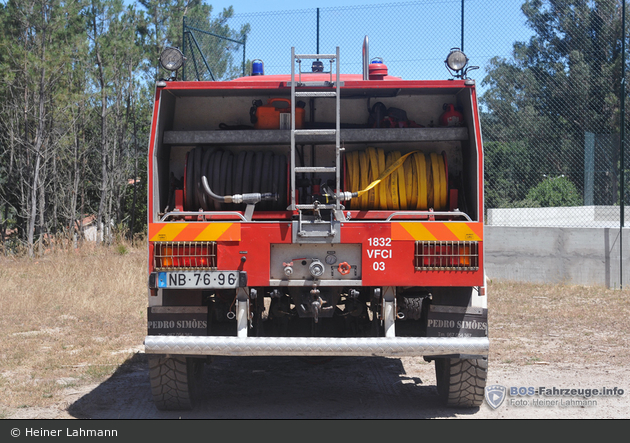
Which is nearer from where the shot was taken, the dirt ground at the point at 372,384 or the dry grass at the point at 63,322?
the dirt ground at the point at 372,384

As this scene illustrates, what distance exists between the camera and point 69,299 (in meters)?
10.2

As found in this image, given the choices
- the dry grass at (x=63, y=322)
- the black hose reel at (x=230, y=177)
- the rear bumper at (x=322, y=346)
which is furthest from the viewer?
the dry grass at (x=63, y=322)

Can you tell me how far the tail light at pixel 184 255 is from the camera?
4840mm

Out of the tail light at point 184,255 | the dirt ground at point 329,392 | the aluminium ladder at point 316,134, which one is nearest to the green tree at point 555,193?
the dirt ground at point 329,392

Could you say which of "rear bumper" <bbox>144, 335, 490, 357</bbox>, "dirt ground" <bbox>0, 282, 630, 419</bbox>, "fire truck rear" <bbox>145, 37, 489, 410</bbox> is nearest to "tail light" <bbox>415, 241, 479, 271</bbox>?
"fire truck rear" <bbox>145, 37, 489, 410</bbox>

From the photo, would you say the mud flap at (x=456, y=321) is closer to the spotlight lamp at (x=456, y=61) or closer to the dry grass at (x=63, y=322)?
the spotlight lamp at (x=456, y=61)

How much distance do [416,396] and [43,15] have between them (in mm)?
15942

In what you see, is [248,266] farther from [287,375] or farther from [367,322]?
[287,375]

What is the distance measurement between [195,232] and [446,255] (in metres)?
1.82

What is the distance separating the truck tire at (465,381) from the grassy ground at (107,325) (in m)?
1.86

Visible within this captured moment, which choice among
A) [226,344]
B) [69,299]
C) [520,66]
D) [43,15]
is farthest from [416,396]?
[43,15]

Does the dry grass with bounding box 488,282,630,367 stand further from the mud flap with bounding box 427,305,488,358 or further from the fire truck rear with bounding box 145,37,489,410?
the fire truck rear with bounding box 145,37,489,410

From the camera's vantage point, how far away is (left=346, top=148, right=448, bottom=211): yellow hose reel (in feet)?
18.2

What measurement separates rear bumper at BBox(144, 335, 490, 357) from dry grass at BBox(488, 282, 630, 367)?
9.10 feet
